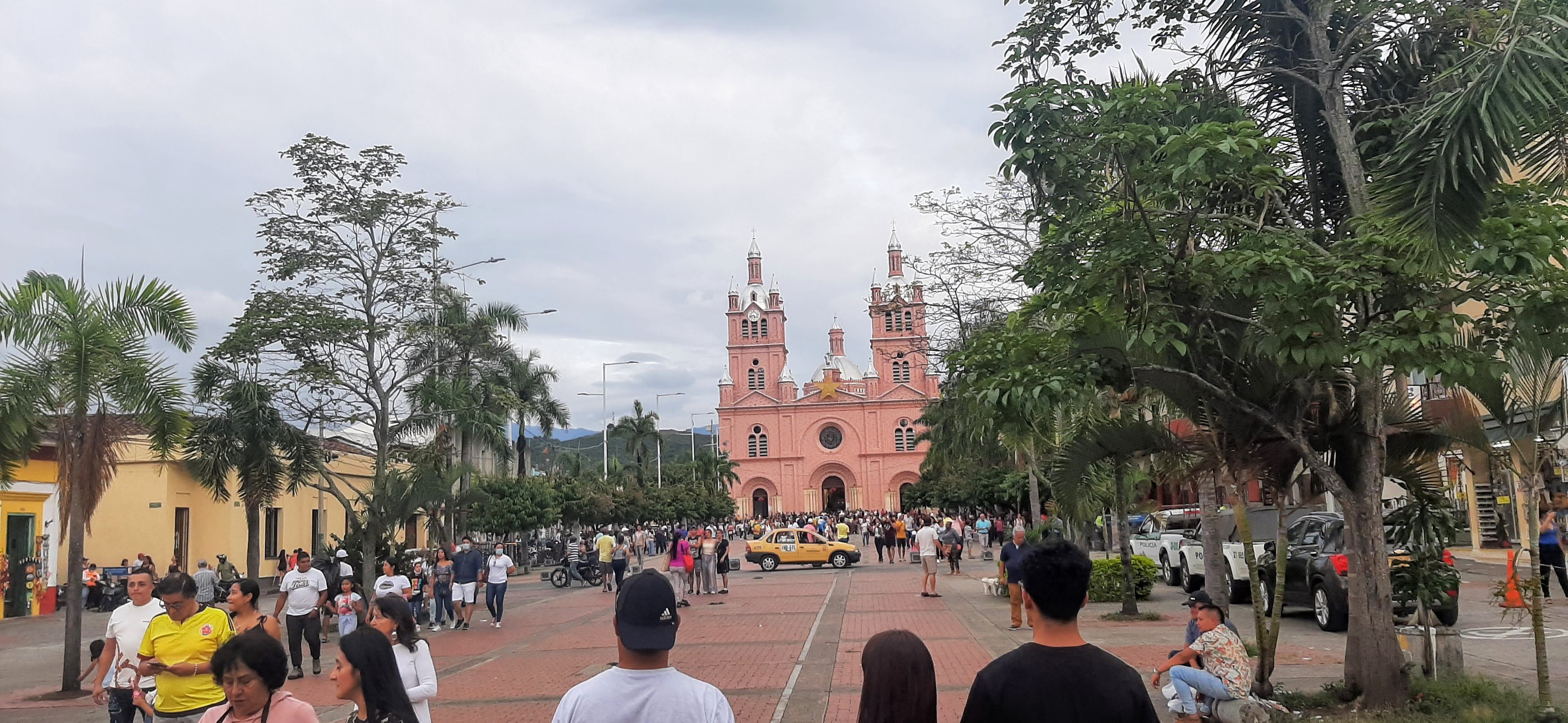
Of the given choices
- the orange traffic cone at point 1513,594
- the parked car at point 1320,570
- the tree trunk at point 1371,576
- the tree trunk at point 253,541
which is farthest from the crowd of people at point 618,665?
the tree trunk at point 253,541

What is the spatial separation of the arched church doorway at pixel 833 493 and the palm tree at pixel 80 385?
81.0m

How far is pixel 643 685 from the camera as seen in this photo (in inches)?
127

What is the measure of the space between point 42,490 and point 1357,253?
24982 millimetres

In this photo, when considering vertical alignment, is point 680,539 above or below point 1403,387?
below

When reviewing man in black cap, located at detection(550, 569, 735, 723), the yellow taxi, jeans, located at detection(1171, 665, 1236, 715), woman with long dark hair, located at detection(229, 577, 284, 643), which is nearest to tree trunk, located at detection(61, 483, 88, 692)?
woman with long dark hair, located at detection(229, 577, 284, 643)

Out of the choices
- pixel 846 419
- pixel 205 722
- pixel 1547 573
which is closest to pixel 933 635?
pixel 1547 573

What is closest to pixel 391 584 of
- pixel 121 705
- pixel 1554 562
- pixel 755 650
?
pixel 755 650

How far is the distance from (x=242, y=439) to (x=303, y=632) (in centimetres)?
922

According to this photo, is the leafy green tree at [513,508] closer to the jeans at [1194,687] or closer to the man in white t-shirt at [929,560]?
the man in white t-shirt at [929,560]

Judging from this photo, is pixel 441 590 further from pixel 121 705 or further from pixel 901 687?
pixel 901 687

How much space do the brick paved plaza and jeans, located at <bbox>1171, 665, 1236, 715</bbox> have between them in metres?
2.09

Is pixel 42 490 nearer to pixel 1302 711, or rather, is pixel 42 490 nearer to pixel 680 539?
pixel 680 539

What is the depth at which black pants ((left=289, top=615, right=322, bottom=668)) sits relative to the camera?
1317 cm

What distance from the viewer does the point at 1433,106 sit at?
6.70 meters
